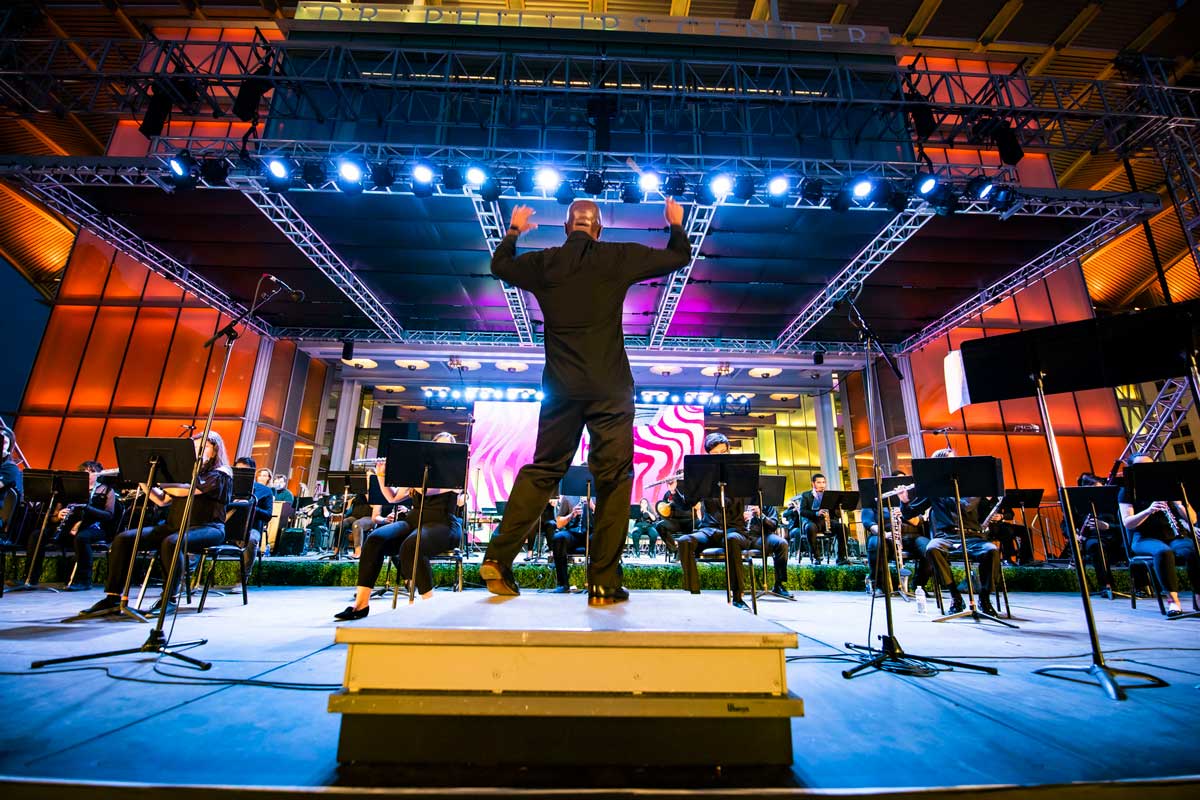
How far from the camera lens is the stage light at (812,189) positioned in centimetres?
711

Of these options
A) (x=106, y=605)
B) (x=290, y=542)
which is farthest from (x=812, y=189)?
(x=290, y=542)

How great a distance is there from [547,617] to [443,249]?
8.87 meters

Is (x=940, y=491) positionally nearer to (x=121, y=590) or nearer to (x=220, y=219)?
(x=121, y=590)

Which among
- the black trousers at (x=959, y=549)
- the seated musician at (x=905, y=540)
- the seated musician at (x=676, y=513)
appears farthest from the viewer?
the seated musician at (x=905, y=540)

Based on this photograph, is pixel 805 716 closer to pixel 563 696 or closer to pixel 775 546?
pixel 563 696

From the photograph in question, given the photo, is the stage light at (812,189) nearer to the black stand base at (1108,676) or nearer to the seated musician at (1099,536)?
the seated musician at (1099,536)

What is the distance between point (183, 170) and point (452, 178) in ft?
→ 11.7

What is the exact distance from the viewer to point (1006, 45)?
984cm

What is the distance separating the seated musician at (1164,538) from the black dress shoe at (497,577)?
6.04 meters

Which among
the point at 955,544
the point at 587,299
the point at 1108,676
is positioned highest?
the point at 587,299

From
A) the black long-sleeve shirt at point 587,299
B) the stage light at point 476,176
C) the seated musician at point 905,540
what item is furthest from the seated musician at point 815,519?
the black long-sleeve shirt at point 587,299

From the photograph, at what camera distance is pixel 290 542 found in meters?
9.65

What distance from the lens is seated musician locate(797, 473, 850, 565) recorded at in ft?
28.7

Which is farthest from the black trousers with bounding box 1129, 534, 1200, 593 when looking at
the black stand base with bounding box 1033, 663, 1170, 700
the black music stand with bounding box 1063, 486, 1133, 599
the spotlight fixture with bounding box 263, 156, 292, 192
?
the spotlight fixture with bounding box 263, 156, 292, 192
